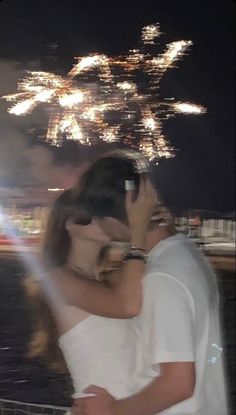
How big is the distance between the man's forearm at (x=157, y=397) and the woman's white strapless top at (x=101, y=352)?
32 mm

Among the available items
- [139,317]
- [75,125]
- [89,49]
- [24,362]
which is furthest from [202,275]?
[24,362]

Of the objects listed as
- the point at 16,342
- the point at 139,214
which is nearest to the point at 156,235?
the point at 139,214

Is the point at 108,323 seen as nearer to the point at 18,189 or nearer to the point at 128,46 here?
the point at 18,189

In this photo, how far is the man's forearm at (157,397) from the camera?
0.96m

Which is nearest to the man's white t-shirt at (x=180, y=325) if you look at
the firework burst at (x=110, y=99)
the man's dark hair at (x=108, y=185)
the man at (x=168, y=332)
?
the man at (x=168, y=332)

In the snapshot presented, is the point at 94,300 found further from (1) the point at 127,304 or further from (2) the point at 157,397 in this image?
(2) the point at 157,397

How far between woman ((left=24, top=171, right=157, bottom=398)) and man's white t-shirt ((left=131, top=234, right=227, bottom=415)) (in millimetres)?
23

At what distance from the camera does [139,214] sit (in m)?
1.07

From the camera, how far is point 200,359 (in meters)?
1.04

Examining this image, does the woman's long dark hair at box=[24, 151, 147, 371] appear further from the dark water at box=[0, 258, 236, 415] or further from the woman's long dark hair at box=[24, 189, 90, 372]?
the dark water at box=[0, 258, 236, 415]

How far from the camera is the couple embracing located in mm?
972

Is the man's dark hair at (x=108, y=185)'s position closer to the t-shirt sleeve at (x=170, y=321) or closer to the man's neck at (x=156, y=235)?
the man's neck at (x=156, y=235)

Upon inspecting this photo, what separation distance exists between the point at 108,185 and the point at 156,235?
114mm

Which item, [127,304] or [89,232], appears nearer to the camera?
[127,304]
